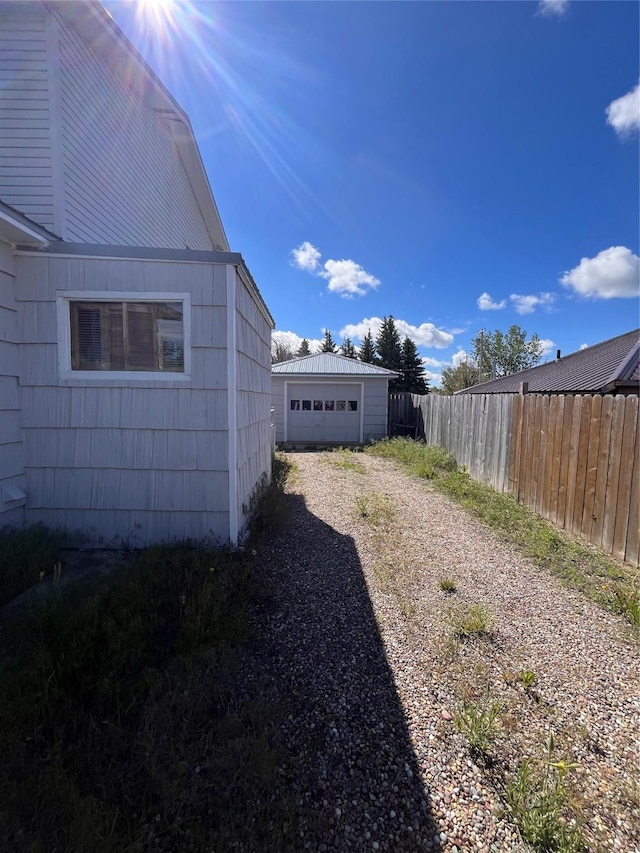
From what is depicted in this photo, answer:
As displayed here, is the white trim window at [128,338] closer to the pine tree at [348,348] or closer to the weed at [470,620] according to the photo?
the weed at [470,620]

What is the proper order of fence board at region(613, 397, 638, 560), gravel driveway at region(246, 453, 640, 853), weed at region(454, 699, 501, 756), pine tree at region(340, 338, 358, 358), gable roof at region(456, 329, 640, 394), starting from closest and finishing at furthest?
gravel driveway at region(246, 453, 640, 853)
weed at region(454, 699, 501, 756)
fence board at region(613, 397, 638, 560)
gable roof at region(456, 329, 640, 394)
pine tree at region(340, 338, 358, 358)

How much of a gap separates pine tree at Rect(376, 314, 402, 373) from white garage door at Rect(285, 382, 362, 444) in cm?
1622

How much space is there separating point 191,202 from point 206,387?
6.56 metres

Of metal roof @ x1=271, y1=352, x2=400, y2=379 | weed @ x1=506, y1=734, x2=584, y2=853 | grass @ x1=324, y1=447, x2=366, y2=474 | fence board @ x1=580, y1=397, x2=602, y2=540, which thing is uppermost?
metal roof @ x1=271, y1=352, x2=400, y2=379

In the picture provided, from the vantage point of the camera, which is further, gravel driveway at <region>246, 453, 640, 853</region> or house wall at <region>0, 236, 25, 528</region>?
house wall at <region>0, 236, 25, 528</region>

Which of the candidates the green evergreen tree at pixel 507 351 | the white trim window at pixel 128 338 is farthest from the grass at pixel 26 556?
the green evergreen tree at pixel 507 351

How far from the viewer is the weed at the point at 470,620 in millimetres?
2539

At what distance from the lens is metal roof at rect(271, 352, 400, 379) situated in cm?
1202

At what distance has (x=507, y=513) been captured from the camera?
16.3 feet

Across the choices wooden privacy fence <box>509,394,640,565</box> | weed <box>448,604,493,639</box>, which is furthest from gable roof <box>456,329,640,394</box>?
weed <box>448,604,493,639</box>

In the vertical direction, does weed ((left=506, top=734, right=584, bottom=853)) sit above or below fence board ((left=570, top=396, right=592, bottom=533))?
below

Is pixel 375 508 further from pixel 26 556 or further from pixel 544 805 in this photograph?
pixel 26 556

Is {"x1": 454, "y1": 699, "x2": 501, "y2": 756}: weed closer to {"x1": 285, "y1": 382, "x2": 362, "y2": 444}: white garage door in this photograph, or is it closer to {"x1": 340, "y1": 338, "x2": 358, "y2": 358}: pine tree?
{"x1": 285, "y1": 382, "x2": 362, "y2": 444}: white garage door

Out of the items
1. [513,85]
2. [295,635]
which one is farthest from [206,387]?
[513,85]
